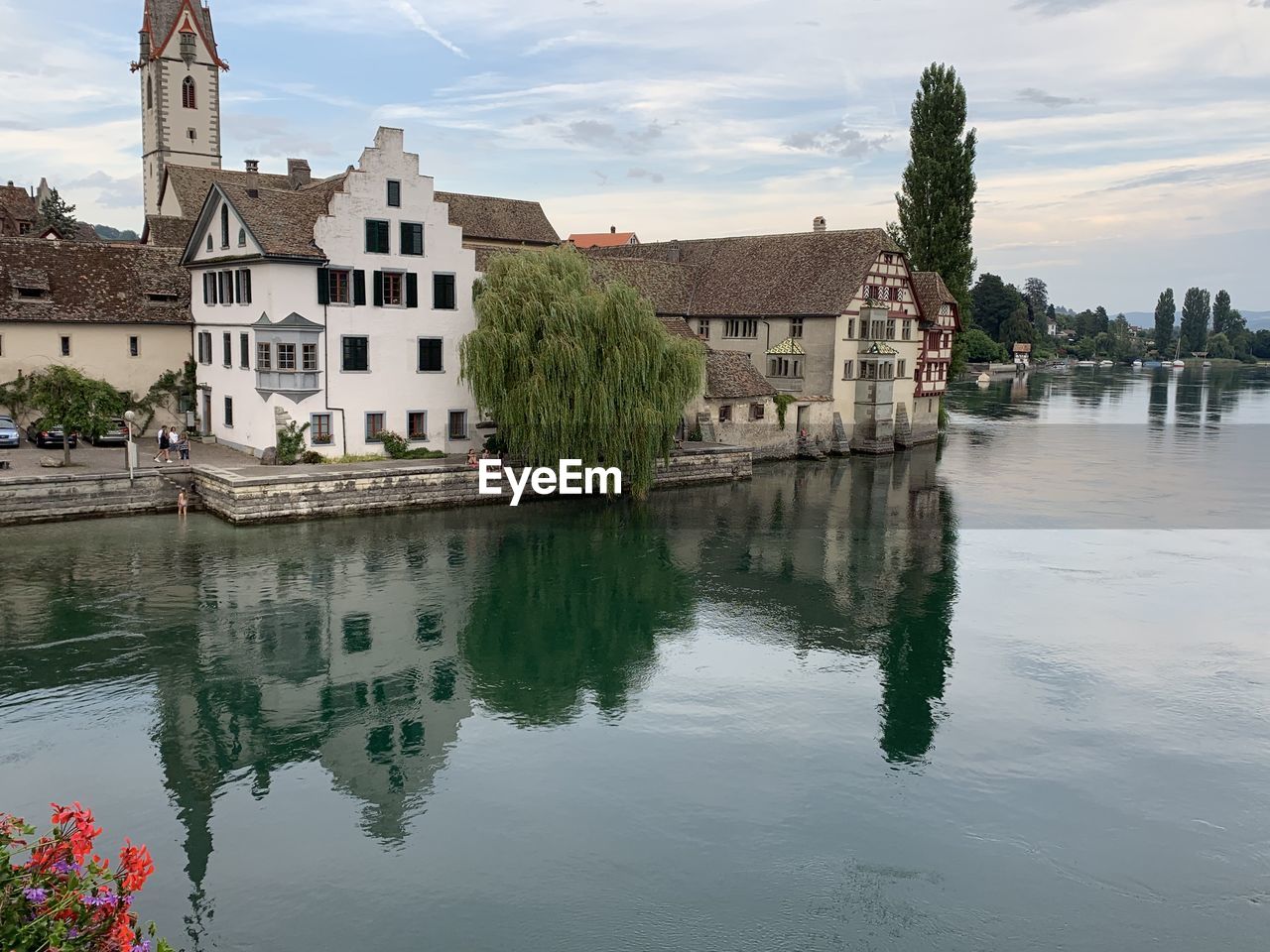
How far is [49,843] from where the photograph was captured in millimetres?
8117

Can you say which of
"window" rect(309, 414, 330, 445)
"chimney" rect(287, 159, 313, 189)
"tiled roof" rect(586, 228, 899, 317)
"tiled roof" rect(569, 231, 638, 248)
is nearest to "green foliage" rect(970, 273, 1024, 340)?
"tiled roof" rect(569, 231, 638, 248)

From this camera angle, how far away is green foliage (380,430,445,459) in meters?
42.5

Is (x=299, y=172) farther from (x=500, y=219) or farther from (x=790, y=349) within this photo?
(x=790, y=349)

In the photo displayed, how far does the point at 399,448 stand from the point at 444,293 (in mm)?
6918

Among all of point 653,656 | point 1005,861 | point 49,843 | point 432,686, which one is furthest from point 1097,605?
point 49,843

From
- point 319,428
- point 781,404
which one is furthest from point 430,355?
point 781,404

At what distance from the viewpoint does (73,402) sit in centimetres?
3738

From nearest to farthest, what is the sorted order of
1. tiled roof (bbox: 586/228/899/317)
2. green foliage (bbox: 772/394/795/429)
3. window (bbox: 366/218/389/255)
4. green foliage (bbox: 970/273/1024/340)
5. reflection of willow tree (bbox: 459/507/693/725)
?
1. reflection of willow tree (bbox: 459/507/693/725)
2. window (bbox: 366/218/389/255)
3. green foliage (bbox: 772/394/795/429)
4. tiled roof (bbox: 586/228/899/317)
5. green foliage (bbox: 970/273/1024/340)

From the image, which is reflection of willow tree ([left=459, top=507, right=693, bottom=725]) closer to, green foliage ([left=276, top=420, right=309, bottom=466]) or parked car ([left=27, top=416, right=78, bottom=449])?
green foliage ([left=276, top=420, right=309, bottom=466])

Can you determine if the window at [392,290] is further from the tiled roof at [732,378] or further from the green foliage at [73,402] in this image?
the tiled roof at [732,378]

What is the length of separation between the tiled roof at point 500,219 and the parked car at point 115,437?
83.7 feet

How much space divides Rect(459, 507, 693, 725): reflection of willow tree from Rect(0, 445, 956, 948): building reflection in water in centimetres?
9

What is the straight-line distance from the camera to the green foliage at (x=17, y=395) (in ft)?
136

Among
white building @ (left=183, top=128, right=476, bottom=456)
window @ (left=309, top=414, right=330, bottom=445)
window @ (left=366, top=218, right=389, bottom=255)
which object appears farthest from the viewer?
window @ (left=366, top=218, right=389, bottom=255)
